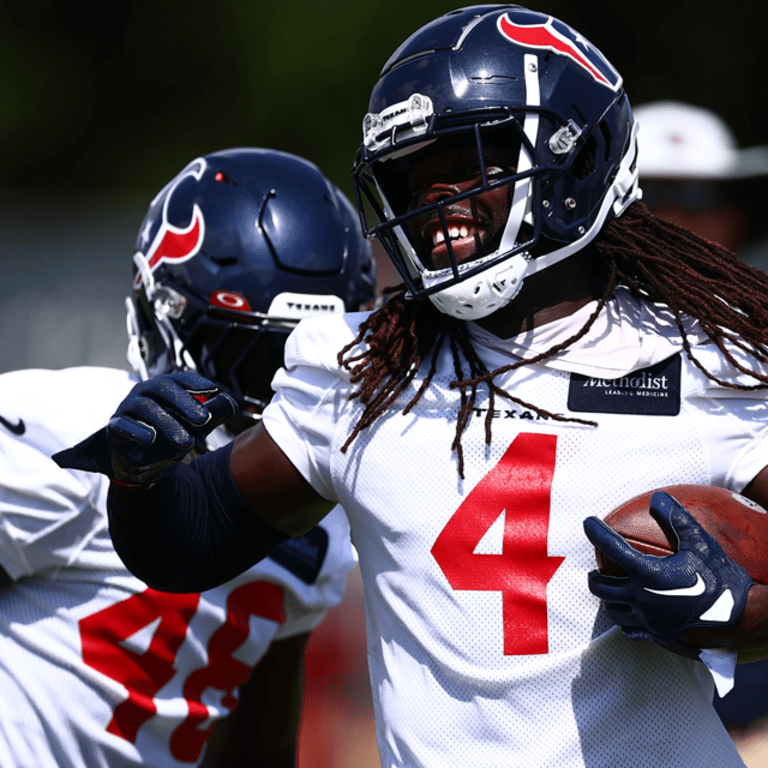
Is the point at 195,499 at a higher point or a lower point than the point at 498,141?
lower

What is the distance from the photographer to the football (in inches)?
54.7

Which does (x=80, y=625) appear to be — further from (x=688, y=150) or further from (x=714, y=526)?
(x=688, y=150)

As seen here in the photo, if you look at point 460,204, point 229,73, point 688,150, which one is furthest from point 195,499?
point 229,73

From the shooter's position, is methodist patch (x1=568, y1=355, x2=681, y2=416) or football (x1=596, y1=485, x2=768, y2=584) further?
methodist patch (x1=568, y1=355, x2=681, y2=416)

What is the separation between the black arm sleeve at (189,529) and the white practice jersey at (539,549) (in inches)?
8.5

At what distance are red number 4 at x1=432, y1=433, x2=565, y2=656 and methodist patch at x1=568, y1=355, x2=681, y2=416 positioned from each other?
83 millimetres

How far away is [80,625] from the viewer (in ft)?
6.86

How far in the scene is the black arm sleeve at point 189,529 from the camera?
1.63 meters

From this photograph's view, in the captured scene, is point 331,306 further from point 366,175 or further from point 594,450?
point 594,450

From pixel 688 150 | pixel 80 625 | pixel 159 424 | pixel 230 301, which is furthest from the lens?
pixel 688 150

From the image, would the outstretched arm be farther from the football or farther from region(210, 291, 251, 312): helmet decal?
region(210, 291, 251, 312): helmet decal

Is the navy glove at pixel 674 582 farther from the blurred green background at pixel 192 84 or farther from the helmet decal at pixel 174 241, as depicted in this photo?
the blurred green background at pixel 192 84

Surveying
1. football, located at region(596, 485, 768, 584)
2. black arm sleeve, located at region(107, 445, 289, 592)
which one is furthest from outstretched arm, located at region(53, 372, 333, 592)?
football, located at region(596, 485, 768, 584)

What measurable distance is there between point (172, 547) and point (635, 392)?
0.77m
